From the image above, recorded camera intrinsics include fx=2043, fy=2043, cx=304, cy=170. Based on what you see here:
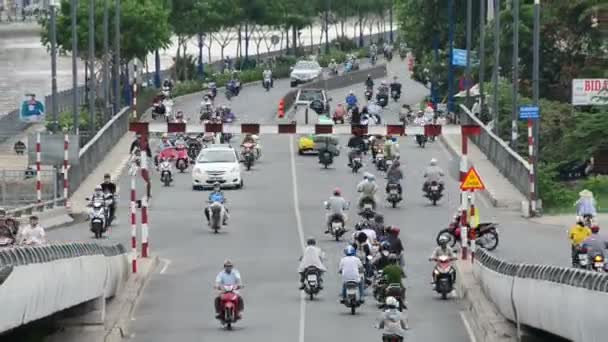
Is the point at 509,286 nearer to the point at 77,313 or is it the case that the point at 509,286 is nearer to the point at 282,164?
the point at 77,313

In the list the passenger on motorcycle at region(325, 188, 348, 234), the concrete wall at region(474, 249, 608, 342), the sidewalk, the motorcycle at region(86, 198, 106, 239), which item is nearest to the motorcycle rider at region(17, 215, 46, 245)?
the motorcycle at region(86, 198, 106, 239)

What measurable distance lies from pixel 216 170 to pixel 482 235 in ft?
53.3

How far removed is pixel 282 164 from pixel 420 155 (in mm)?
5753

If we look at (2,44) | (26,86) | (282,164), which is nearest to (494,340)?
(282,164)

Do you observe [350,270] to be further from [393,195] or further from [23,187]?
[23,187]

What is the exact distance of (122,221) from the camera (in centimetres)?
5488

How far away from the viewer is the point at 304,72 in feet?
380

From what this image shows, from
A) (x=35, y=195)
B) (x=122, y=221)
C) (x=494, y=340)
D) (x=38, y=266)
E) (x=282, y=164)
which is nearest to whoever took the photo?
(x=38, y=266)

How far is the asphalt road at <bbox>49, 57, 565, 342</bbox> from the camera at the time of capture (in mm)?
36000

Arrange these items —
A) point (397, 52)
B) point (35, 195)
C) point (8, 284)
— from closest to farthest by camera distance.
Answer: point (8, 284), point (35, 195), point (397, 52)

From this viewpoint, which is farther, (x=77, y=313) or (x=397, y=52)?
(x=397, y=52)

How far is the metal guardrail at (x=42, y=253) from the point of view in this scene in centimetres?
2761

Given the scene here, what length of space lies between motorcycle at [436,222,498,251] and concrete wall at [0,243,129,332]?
11.8 m

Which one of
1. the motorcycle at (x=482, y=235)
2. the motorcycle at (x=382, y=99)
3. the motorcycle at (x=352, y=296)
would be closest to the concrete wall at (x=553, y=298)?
the motorcycle at (x=352, y=296)
